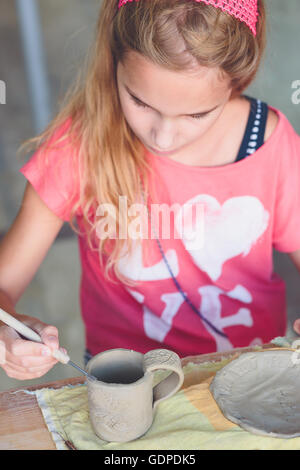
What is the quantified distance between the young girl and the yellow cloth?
25cm

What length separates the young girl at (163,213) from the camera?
42.5 inches

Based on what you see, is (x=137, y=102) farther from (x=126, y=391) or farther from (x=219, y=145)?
(x=126, y=391)

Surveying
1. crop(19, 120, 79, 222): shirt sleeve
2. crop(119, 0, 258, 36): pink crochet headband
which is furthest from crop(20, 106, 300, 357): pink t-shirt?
crop(119, 0, 258, 36): pink crochet headband

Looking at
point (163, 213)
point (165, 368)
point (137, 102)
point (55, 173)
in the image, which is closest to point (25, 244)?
point (55, 173)

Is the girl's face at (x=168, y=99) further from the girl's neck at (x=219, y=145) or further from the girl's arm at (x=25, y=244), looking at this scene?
the girl's arm at (x=25, y=244)

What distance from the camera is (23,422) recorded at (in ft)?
2.42

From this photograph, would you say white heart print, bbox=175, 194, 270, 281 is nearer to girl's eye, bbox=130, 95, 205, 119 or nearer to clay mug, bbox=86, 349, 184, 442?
girl's eye, bbox=130, 95, 205, 119

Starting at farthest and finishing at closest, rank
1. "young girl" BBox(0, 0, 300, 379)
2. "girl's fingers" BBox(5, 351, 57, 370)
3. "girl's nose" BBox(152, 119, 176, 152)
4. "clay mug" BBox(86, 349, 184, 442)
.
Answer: "young girl" BBox(0, 0, 300, 379) → "girl's nose" BBox(152, 119, 176, 152) → "girl's fingers" BBox(5, 351, 57, 370) → "clay mug" BBox(86, 349, 184, 442)

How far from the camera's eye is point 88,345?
134 centimetres

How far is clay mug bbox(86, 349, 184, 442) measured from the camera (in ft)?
2.16

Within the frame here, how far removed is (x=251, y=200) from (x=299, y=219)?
4.6 inches

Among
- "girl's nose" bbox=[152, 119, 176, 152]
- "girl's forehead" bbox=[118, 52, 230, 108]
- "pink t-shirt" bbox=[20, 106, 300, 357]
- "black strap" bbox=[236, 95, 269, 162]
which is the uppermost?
"girl's forehead" bbox=[118, 52, 230, 108]

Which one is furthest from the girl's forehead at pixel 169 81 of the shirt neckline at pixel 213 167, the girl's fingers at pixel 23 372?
the girl's fingers at pixel 23 372
